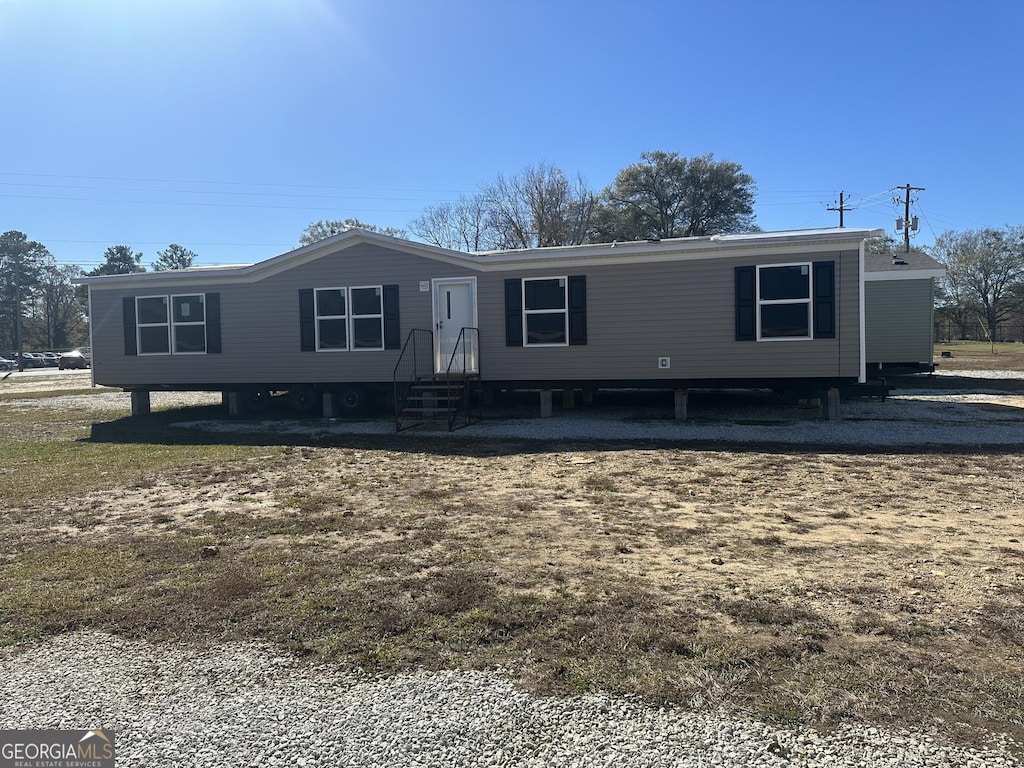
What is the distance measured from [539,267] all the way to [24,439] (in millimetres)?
8625

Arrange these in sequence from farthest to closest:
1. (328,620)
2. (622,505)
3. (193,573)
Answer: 1. (622,505)
2. (193,573)
3. (328,620)

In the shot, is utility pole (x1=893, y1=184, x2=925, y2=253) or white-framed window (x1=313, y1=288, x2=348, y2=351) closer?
white-framed window (x1=313, y1=288, x2=348, y2=351)

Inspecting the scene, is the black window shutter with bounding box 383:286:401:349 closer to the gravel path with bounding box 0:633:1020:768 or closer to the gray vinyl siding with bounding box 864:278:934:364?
the gravel path with bounding box 0:633:1020:768

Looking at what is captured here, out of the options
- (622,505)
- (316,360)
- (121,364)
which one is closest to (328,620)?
(622,505)

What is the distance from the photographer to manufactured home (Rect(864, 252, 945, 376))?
549 inches

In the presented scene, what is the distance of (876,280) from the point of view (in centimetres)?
1430

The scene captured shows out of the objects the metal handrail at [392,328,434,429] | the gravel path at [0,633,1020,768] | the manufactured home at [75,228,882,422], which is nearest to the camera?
the gravel path at [0,633,1020,768]

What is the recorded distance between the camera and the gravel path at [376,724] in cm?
224

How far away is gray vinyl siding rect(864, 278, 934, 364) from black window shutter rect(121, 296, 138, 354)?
1490cm

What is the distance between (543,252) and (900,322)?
26.9 feet

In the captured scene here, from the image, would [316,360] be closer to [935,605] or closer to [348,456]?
[348,456]

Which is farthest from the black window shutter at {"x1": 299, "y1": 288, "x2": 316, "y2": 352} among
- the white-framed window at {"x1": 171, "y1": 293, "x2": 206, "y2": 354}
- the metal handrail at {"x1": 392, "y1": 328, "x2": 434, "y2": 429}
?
the white-framed window at {"x1": 171, "y1": 293, "x2": 206, "y2": 354}

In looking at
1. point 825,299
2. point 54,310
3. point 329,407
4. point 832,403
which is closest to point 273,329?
point 329,407

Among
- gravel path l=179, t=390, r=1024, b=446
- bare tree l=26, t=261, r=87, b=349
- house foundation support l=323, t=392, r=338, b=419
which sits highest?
bare tree l=26, t=261, r=87, b=349
